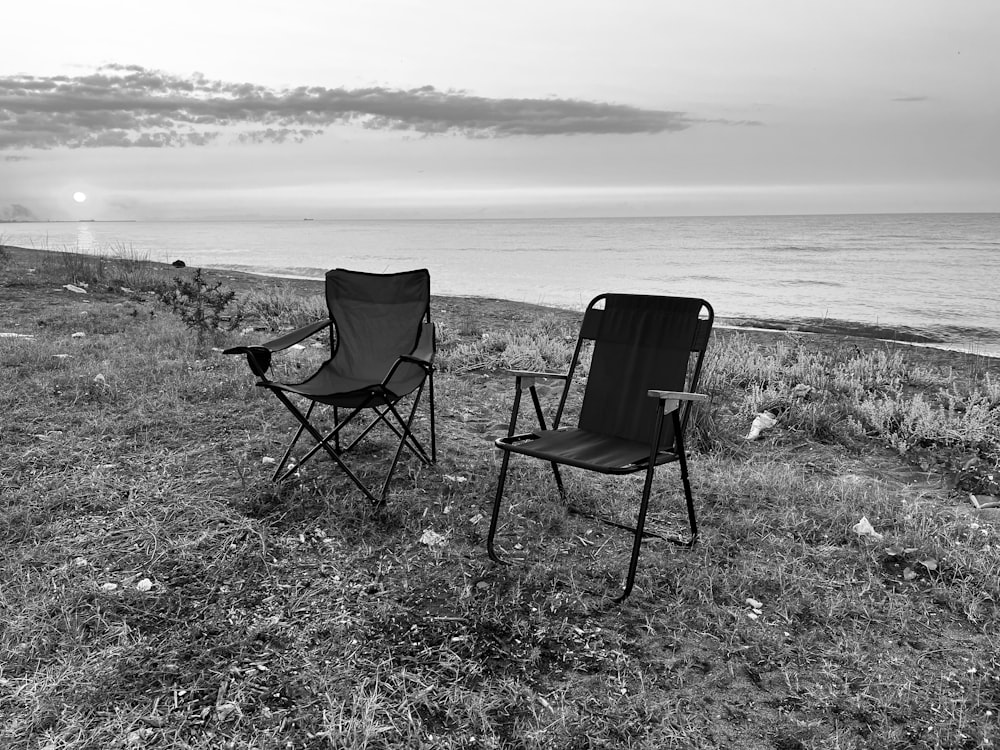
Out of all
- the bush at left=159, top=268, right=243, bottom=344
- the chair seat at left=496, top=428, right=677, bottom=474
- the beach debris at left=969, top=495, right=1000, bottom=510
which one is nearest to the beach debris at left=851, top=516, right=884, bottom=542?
the beach debris at left=969, top=495, right=1000, bottom=510

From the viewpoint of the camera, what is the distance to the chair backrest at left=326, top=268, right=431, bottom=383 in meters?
4.16

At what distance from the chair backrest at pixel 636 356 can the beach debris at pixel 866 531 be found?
92 centimetres

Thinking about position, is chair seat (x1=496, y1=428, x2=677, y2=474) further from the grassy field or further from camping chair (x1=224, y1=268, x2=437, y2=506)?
camping chair (x1=224, y1=268, x2=437, y2=506)

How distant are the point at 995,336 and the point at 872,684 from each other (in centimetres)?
1058

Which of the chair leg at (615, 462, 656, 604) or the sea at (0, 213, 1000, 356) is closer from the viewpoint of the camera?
the chair leg at (615, 462, 656, 604)

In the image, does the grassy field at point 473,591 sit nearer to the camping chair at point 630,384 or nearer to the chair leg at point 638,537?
the chair leg at point 638,537

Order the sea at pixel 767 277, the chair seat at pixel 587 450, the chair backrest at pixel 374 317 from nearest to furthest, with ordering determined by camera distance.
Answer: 1. the chair seat at pixel 587 450
2. the chair backrest at pixel 374 317
3. the sea at pixel 767 277

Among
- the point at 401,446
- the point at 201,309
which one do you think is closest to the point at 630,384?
the point at 401,446

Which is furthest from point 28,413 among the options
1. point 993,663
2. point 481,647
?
point 993,663

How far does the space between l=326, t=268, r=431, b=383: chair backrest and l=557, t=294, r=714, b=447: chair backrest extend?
1.15 m

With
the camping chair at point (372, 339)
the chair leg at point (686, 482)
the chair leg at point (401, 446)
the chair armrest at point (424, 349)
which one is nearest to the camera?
the chair leg at point (686, 482)

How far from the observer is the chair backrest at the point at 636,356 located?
316 centimetres

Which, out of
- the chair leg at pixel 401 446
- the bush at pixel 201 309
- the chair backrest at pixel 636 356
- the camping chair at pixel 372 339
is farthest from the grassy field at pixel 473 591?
the bush at pixel 201 309

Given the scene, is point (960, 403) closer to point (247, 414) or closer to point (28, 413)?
point (247, 414)
